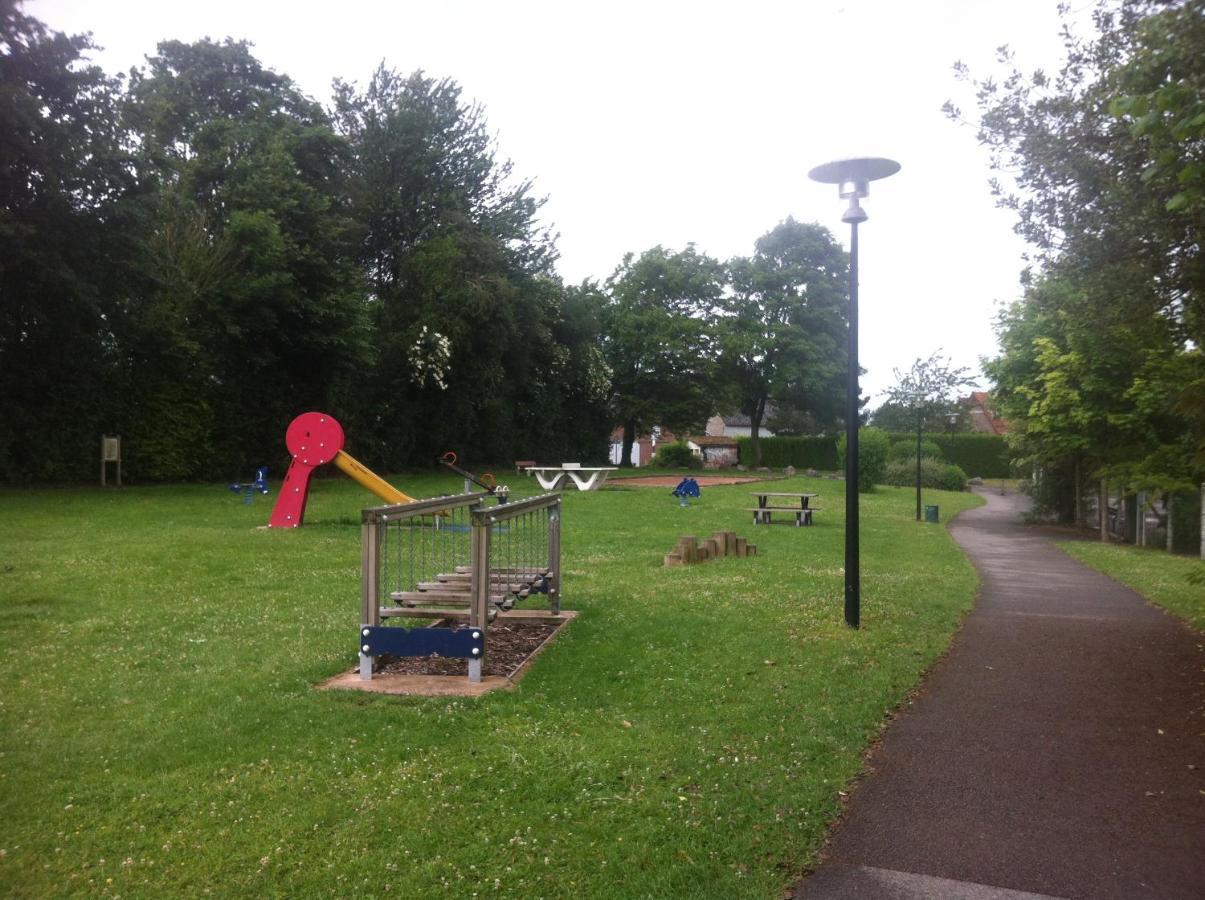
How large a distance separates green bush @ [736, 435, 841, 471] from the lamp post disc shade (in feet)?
168

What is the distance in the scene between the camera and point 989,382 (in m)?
29.4

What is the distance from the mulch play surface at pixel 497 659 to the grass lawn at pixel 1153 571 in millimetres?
5704

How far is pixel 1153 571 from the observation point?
49.8 ft

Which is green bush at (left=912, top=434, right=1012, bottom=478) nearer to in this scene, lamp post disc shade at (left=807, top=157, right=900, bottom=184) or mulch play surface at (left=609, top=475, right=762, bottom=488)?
mulch play surface at (left=609, top=475, right=762, bottom=488)

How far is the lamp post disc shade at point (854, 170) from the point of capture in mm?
8711

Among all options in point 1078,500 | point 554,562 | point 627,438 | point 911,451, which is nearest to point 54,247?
point 554,562

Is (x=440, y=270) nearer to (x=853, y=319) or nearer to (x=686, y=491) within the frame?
(x=686, y=491)

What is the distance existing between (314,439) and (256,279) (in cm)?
1008

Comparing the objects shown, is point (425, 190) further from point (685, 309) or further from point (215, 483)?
point (685, 309)

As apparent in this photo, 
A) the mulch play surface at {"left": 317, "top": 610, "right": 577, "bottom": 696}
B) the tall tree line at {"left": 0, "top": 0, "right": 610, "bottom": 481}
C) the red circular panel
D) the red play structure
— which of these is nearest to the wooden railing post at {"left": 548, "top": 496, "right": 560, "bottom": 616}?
the mulch play surface at {"left": 317, "top": 610, "right": 577, "bottom": 696}

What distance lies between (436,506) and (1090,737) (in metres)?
4.83

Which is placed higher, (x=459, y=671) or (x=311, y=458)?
(x=311, y=458)

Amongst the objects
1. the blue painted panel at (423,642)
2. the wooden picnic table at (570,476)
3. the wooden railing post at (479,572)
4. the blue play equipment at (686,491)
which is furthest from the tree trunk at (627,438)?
the blue painted panel at (423,642)

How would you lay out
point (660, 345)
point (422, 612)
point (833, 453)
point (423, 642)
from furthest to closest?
point (833, 453)
point (660, 345)
point (422, 612)
point (423, 642)
